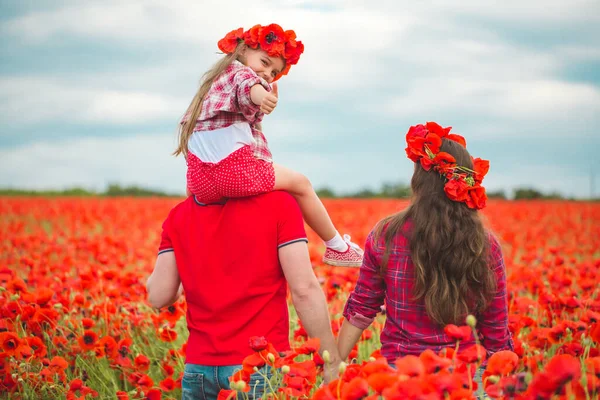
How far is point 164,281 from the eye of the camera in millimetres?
2918

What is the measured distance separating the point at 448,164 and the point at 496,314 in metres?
0.62

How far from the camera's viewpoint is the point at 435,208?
2469mm

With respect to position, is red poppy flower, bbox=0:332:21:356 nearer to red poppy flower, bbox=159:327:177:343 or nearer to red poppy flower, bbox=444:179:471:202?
red poppy flower, bbox=159:327:177:343

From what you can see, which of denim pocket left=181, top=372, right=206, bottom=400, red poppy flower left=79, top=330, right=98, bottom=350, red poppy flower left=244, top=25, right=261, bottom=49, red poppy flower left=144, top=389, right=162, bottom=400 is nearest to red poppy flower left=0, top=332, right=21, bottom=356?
red poppy flower left=79, top=330, right=98, bottom=350

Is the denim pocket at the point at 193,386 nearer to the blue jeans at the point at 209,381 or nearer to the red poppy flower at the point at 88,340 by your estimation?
the blue jeans at the point at 209,381

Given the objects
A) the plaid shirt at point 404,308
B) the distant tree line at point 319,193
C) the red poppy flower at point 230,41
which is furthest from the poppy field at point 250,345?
the distant tree line at point 319,193

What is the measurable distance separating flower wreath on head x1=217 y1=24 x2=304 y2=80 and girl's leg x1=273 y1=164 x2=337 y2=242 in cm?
61

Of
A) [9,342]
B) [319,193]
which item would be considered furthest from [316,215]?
[319,193]

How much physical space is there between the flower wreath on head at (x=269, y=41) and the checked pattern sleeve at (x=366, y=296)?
3.43 feet

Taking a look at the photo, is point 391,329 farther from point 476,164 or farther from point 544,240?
point 544,240

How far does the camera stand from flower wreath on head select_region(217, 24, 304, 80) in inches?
117

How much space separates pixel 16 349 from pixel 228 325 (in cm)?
120

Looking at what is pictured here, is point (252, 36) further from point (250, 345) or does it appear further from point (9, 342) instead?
point (9, 342)

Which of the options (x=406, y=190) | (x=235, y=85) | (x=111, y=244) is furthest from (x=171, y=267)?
(x=111, y=244)
